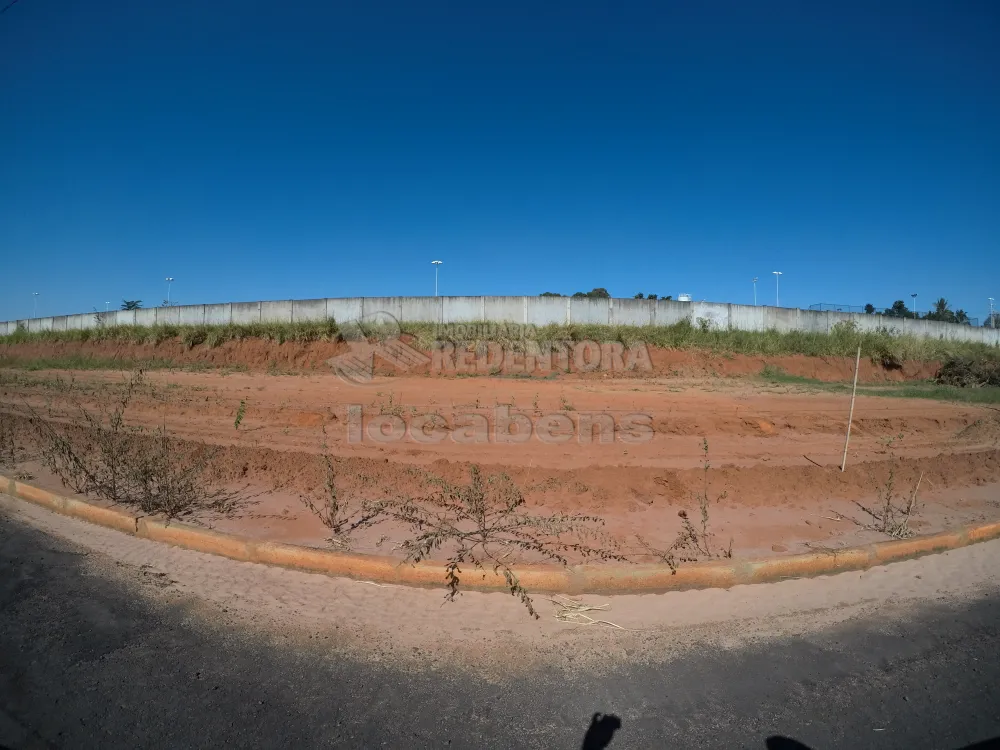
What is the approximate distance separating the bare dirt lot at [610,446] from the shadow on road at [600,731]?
2.64m

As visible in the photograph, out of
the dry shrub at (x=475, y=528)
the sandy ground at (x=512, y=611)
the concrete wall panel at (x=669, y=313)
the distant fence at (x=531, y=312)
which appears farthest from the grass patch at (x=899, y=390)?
the dry shrub at (x=475, y=528)

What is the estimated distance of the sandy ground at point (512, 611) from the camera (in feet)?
11.1

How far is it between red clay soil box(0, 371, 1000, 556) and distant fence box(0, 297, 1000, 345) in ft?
21.3

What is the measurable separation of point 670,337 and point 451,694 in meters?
18.3

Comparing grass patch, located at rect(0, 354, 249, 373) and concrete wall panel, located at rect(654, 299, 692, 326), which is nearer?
grass patch, located at rect(0, 354, 249, 373)

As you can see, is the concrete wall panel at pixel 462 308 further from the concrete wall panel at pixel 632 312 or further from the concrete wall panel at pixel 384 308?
the concrete wall panel at pixel 632 312

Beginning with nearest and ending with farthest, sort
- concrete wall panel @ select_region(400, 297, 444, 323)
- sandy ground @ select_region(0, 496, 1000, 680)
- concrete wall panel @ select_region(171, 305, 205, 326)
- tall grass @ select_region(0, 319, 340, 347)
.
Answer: sandy ground @ select_region(0, 496, 1000, 680) < tall grass @ select_region(0, 319, 340, 347) < concrete wall panel @ select_region(400, 297, 444, 323) < concrete wall panel @ select_region(171, 305, 205, 326)

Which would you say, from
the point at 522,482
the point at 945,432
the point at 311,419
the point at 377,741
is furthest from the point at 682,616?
the point at 945,432

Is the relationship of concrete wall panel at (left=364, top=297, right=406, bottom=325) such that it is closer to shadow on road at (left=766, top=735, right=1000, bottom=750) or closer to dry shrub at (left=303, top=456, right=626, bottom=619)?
dry shrub at (left=303, top=456, right=626, bottom=619)

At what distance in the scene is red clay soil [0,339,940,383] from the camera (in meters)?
18.2

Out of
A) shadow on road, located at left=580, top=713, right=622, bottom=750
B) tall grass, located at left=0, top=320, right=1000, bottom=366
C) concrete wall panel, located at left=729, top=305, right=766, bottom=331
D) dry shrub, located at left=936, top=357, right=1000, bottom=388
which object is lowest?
shadow on road, located at left=580, top=713, right=622, bottom=750

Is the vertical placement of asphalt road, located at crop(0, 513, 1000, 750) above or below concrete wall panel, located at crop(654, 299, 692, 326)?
below

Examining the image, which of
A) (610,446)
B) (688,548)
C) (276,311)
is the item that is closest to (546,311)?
(276,311)

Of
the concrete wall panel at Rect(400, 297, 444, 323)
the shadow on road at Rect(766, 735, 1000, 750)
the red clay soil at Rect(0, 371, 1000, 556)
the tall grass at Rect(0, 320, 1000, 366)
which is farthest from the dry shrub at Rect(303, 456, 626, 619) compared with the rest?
the concrete wall panel at Rect(400, 297, 444, 323)
